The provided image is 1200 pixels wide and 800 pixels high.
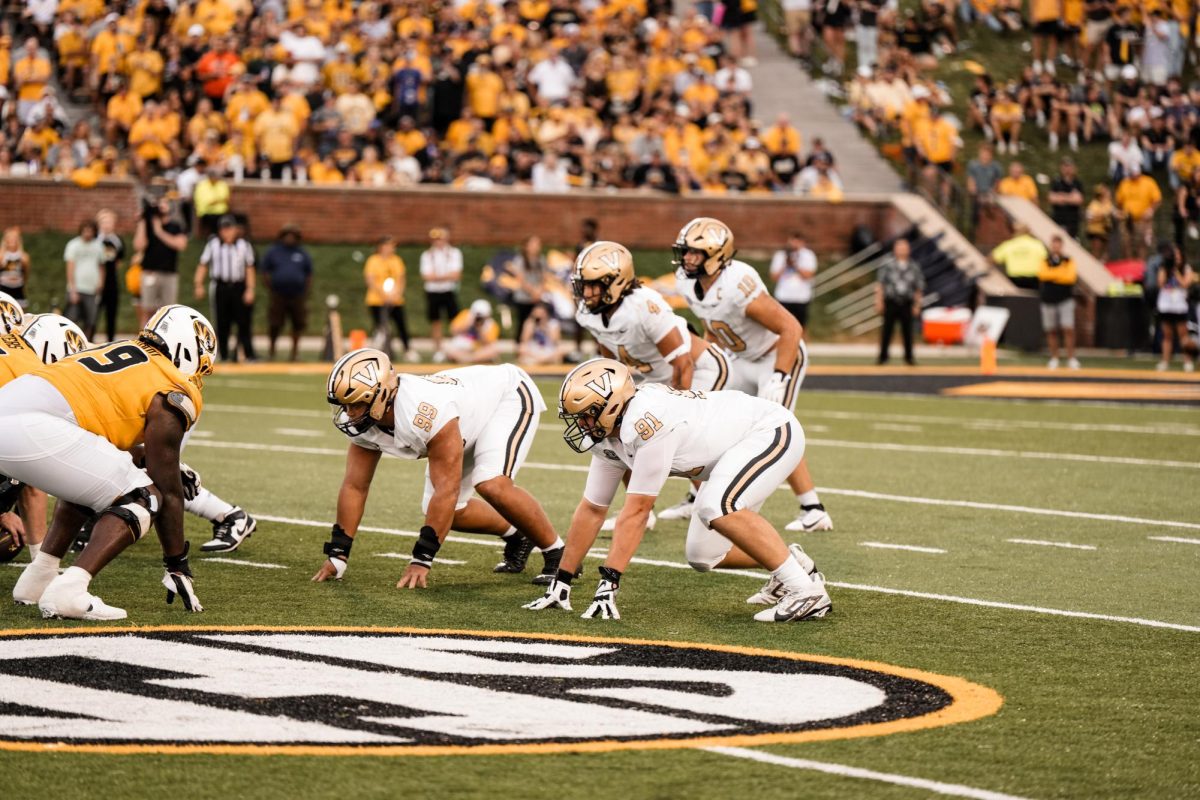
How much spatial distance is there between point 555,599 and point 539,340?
15.6 meters

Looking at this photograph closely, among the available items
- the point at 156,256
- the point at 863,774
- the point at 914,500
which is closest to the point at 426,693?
the point at 863,774

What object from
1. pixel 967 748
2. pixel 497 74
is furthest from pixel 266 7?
pixel 967 748

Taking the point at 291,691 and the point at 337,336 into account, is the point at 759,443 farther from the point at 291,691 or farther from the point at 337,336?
the point at 337,336

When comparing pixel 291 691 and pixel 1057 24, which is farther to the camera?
pixel 1057 24

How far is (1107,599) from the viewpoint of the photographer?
340 inches

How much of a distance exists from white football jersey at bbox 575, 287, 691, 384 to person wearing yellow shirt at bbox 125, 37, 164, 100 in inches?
732

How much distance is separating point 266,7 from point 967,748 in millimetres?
25404

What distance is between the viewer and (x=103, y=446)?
7609 millimetres

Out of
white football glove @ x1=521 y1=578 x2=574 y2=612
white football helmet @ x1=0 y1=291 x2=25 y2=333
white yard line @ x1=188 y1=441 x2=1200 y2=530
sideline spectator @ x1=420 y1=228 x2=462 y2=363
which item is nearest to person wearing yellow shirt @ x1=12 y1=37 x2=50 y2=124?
sideline spectator @ x1=420 y1=228 x2=462 y2=363

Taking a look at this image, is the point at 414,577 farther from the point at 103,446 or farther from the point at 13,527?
the point at 13,527

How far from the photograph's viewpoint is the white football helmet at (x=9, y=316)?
28.9ft

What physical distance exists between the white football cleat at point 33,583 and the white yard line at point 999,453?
28.1 feet

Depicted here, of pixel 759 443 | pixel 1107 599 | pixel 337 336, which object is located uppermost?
pixel 759 443

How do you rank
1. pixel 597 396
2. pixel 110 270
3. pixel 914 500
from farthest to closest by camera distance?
pixel 110 270
pixel 914 500
pixel 597 396
